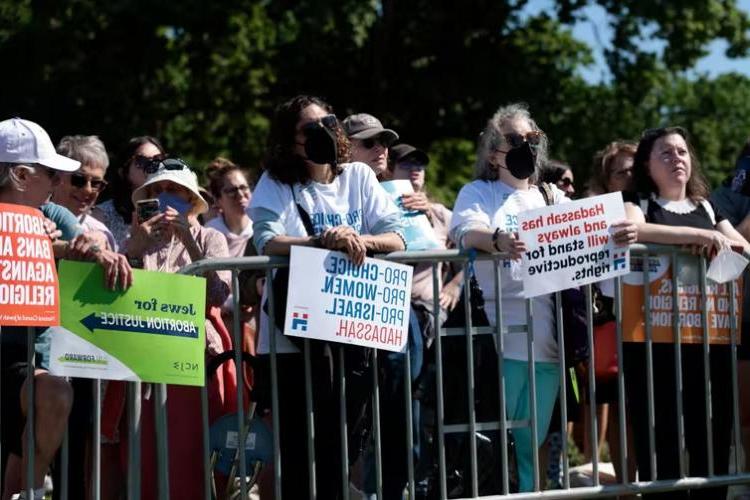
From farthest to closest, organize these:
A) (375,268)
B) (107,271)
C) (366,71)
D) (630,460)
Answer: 1. (366,71)
2. (630,460)
3. (375,268)
4. (107,271)

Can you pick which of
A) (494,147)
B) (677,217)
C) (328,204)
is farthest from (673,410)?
(328,204)

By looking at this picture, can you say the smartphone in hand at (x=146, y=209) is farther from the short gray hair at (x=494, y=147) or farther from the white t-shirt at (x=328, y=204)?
the short gray hair at (x=494, y=147)

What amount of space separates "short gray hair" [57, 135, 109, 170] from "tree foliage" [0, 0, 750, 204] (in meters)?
11.6

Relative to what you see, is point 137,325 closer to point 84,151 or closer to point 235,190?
point 84,151

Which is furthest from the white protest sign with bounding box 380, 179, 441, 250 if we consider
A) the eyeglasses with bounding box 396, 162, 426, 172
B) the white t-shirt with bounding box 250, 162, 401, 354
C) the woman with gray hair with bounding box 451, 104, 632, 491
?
the eyeglasses with bounding box 396, 162, 426, 172

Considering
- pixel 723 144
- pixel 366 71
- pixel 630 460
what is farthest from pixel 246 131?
pixel 630 460

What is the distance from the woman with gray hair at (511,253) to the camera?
6445 mm

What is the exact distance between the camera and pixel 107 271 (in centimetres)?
556

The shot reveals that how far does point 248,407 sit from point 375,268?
3.03ft

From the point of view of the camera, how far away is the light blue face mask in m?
6.18

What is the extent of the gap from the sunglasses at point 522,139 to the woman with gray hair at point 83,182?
6.48ft

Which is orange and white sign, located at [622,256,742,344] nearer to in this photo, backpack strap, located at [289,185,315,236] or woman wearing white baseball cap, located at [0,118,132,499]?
backpack strap, located at [289,185,315,236]

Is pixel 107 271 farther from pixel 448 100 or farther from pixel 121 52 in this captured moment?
pixel 448 100

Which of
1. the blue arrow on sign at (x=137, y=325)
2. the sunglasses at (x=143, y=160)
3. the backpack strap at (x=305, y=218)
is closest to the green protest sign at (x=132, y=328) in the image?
the blue arrow on sign at (x=137, y=325)
